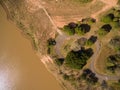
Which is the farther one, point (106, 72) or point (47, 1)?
point (47, 1)

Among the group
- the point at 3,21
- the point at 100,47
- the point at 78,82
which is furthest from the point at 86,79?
the point at 3,21

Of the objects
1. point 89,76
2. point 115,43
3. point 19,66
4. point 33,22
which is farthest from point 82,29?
point 19,66

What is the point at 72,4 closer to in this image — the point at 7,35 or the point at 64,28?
the point at 64,28

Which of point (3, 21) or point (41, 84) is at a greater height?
point (3, 21)

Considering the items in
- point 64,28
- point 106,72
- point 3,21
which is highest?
point 3,21

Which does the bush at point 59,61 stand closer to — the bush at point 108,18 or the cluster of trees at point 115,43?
the cluster of trees at point 115,43

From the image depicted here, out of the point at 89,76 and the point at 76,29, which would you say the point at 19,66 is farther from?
the point at 89,76
